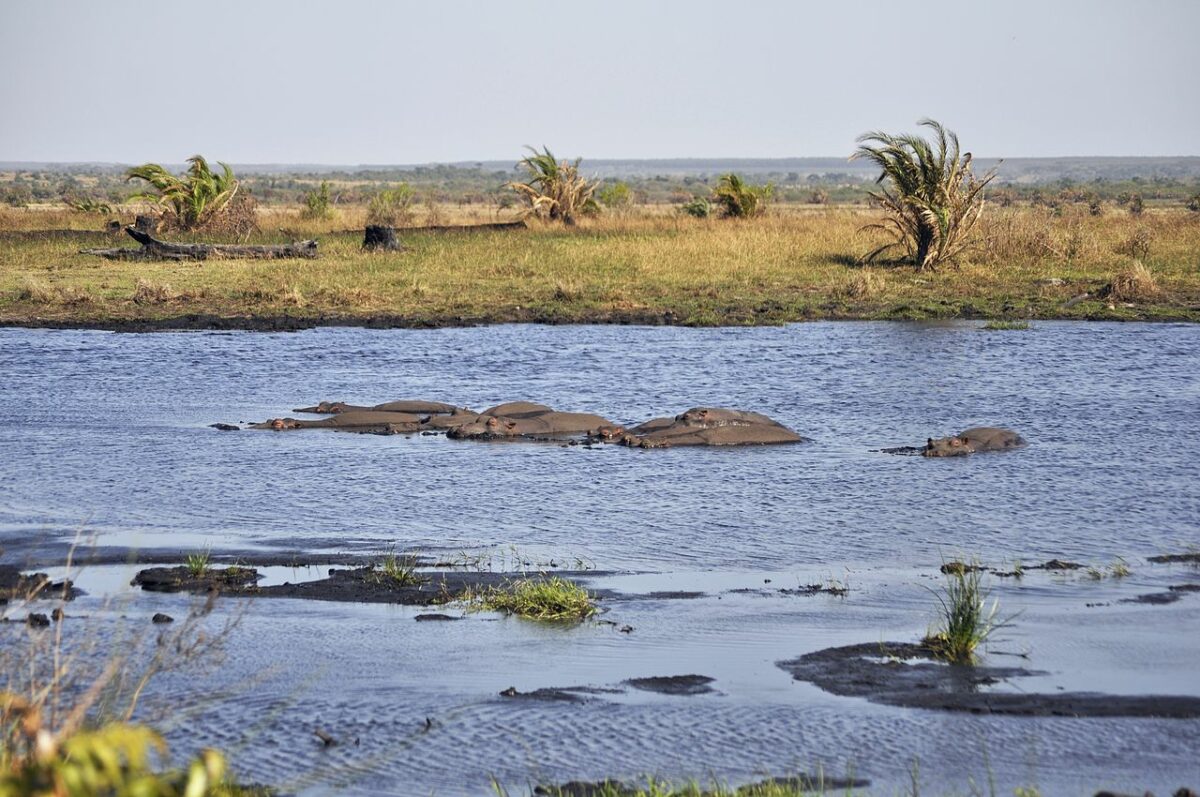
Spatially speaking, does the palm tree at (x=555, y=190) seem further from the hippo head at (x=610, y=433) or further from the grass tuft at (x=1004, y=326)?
the hippo head at (x=610, y=433)

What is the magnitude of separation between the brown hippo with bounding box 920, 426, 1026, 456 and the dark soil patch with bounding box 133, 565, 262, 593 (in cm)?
722

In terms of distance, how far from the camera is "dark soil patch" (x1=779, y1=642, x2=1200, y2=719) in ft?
24.2

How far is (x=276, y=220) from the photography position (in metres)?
42.4

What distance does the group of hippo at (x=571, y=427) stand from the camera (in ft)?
48.5

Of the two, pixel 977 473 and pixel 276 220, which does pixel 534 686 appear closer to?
pixel 977 473

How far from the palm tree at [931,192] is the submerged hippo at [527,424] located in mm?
14660

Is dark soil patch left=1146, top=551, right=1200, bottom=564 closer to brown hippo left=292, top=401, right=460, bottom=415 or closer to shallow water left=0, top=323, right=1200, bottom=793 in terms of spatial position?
shallow water left=0, top=323, right=1200, bottom=793

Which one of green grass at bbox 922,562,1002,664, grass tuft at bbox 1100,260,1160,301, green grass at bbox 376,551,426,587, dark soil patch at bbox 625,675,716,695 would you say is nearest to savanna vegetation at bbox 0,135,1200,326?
grass tuft at bbox 1100,260,1160,301

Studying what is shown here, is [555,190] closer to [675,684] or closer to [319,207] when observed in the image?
[319,207]

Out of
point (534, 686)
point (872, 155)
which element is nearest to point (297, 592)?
point (534, 686)

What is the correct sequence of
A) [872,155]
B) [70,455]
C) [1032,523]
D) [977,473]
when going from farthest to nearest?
[872,155] → [70,455] → [977,473] → [1032,523]

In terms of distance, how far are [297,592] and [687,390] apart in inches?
375

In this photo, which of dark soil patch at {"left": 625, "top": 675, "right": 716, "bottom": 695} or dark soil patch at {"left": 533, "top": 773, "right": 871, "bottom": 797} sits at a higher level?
dark soil patch at {"left": 533, "top": 773, "right": 871, "bottom": 797}

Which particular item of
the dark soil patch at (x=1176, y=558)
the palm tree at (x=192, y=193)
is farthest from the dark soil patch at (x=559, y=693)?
the palm tree at (x=192, y=193)
